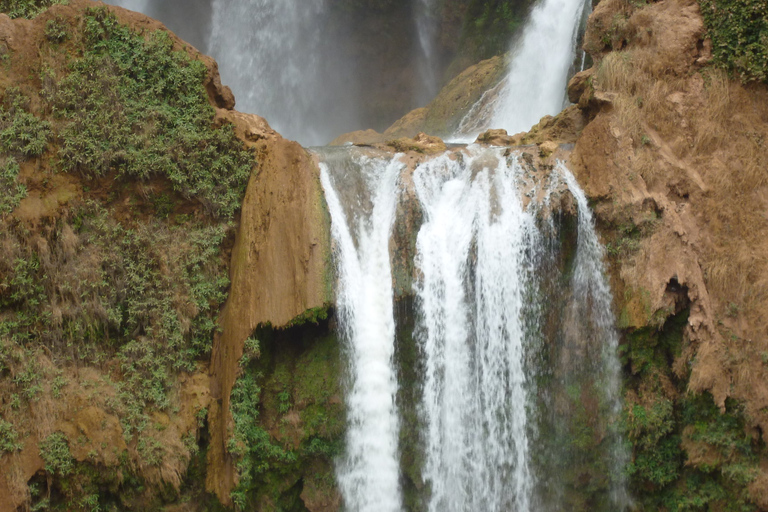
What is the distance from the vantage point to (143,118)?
10.5 m

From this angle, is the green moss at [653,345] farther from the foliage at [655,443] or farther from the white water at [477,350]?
the white water at [477,350]

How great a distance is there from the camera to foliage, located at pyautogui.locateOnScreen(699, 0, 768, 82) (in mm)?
9992

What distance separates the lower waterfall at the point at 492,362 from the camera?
9.54 m

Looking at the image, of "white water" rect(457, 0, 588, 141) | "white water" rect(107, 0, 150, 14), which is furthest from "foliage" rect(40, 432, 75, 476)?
"white water" rect(107, 0, 150, 14)

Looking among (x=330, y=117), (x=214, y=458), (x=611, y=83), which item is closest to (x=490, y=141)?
(x=611, y=83)

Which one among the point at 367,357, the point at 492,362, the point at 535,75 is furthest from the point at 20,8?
the point at 535,75

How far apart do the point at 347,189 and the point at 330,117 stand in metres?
17.2

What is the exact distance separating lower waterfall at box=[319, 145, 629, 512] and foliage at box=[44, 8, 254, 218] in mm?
2584

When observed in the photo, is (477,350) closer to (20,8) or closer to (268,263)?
(268,263)

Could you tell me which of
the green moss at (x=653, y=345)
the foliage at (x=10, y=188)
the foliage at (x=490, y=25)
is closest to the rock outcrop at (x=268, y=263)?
the foliage at (x=10, y=188)

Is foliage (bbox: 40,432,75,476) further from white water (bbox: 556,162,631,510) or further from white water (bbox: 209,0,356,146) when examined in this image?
white water (bbox: 209,0,356,146)

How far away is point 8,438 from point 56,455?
74 cm

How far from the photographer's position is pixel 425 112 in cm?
2327

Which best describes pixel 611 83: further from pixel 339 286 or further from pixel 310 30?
pixel 310 30
